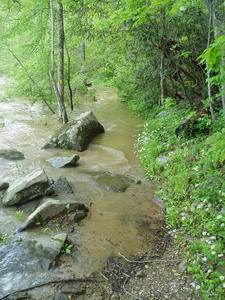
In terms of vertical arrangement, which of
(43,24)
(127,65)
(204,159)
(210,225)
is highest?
(43,24)

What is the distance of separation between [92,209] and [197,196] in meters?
2.25

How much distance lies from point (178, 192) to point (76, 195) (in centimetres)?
241

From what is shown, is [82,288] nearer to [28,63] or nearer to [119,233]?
[119,233]

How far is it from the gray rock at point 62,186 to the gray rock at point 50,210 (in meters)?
0.79

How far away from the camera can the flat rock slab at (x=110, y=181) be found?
700 cm

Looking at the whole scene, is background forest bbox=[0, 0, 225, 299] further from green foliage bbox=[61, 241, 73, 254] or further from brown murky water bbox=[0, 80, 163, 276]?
green foliage bbox=[61, 241, 73, 254]

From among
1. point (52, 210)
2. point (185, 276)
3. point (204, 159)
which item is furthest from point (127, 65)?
point (185, 276)

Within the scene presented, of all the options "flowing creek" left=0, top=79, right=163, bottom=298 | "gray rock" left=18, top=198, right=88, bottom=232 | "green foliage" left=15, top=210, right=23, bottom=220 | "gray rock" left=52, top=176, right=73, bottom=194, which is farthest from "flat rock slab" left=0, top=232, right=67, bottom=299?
"gray rock" left=52, top=176, right=73, bottom=194

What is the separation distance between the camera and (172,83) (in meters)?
11.1

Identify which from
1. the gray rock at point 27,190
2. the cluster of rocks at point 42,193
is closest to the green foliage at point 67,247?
the cluster of rocks at point 42,193

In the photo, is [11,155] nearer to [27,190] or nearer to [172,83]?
[27,190]

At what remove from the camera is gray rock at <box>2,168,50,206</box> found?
6.08 metres

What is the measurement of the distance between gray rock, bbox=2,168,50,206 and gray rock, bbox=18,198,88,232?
0.48 m

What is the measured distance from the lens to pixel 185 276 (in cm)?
408
